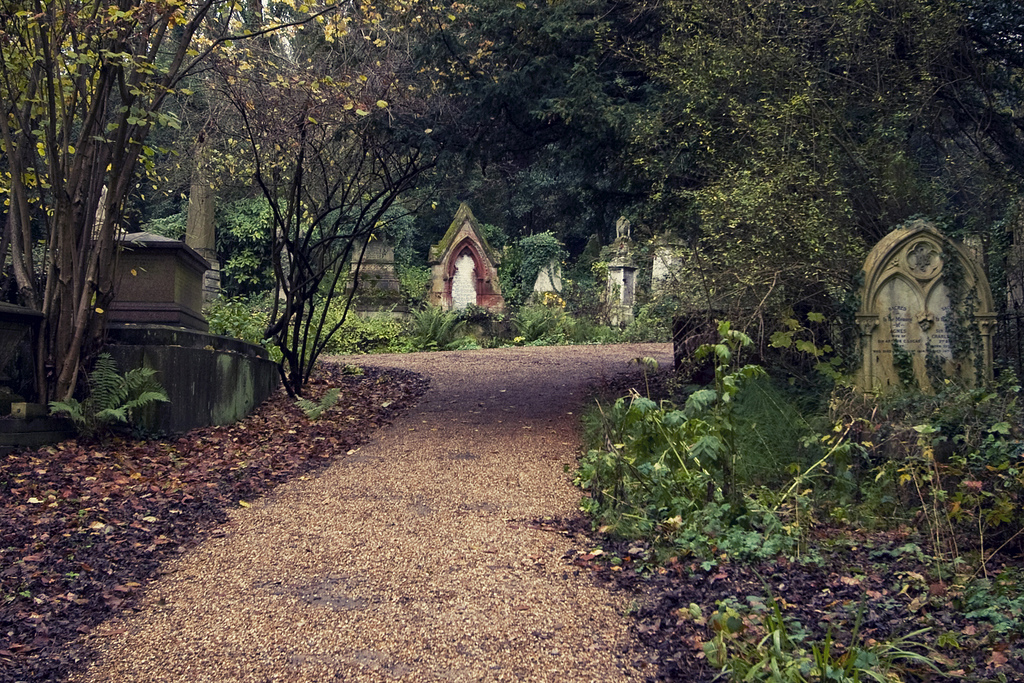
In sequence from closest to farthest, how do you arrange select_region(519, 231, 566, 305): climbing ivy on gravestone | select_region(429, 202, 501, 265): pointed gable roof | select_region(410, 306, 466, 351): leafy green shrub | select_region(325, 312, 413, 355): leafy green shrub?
select_region(325, 312, 413, 355): leafy green shrub, select_region(410, 306, 466, 351): leafy green shrub, select_region(429, 202, 501, 265): pointed gable roof, select_region(519, 231, 566, 305): climbing ivy on gravestone

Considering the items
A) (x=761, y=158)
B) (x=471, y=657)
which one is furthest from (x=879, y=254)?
(x=471, y=657)

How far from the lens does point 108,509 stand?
546 centimetres

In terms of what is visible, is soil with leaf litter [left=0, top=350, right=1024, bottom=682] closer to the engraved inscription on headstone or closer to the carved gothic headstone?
the carved gothic headstone

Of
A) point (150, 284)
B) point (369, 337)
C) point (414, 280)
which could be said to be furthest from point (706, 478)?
point (414, 280)

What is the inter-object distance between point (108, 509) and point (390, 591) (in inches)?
88.2

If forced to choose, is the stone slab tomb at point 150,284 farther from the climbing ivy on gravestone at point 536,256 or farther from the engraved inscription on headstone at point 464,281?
the climbing ivy on gravestone at point 536,256

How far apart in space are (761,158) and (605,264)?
1225 centimetres

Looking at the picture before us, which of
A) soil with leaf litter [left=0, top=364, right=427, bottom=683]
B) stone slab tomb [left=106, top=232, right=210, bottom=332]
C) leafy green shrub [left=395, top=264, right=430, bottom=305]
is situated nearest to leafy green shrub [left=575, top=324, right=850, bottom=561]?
soil with leaf litter [left=0, top=364, right=427, bottom=683]

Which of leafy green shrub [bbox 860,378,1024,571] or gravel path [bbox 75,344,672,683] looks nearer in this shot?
gravel path [bbox 75,344,672,683]

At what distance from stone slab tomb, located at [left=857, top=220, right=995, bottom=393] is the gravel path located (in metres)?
2.92

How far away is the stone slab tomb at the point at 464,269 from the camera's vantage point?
21203mm

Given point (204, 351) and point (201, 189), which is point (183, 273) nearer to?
point (204, 351)

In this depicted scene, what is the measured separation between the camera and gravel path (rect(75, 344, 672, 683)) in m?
3.58

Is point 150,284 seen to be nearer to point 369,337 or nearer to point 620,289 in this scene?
point 369,337
